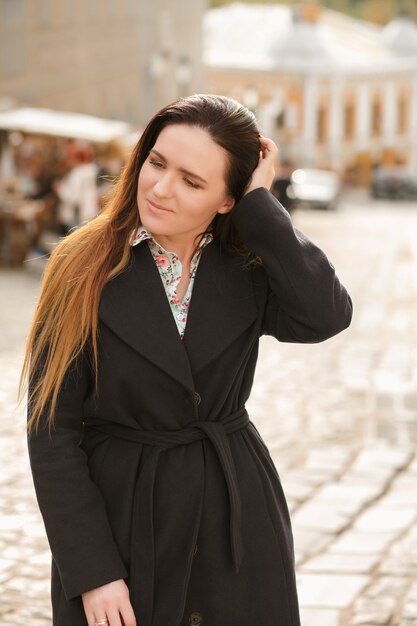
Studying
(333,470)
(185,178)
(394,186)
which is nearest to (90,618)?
(185,178)

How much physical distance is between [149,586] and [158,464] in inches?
10.0

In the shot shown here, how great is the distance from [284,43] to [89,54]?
96.7 ft

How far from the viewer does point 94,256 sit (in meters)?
2.56

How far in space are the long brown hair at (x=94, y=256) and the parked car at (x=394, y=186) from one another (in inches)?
1919

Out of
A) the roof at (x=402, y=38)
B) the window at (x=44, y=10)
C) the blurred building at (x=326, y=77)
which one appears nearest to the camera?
the window at (x=44, y=10)

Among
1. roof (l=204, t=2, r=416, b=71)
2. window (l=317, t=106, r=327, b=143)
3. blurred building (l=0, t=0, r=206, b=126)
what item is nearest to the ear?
blurred building (l=0, t=0, r=206, b=126)

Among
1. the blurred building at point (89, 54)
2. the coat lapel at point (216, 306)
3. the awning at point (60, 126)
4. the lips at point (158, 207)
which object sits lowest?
the blurred building at point (89, 54)

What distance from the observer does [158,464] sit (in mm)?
2568

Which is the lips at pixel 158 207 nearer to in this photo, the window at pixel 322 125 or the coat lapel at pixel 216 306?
the coat lapel at pixel 216 306

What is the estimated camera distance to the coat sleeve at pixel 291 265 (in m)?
2.62

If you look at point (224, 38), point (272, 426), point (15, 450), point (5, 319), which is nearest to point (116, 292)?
point (15, 450)

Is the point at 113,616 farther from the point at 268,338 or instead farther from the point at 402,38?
the point at 402,38

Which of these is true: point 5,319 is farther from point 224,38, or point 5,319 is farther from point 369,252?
point 224,38

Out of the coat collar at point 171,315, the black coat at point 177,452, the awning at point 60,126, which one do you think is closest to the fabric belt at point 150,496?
the black coat at point 177,452
